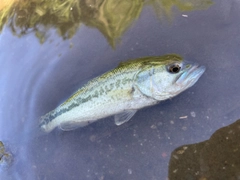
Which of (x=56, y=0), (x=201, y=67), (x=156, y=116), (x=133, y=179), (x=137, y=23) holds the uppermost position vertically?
(x=56, y=0)

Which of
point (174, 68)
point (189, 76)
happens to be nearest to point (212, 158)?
point (189, 76)

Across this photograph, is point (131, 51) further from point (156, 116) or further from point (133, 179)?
point (133, 179)

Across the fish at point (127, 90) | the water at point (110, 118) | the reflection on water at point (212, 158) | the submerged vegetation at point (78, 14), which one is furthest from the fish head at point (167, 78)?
the submerged vegetation at point (78, 14)

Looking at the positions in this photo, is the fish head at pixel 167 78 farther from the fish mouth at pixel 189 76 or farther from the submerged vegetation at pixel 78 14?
the submerged vegetation at pixel 78 14

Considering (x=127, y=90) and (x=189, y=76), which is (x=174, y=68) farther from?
(x=127, y=90)

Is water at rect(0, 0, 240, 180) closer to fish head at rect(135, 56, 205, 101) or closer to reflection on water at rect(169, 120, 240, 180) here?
reflection on water at rect(169, 120, 240, 180)

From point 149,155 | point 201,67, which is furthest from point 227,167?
point 201,67

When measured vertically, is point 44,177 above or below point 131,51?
below

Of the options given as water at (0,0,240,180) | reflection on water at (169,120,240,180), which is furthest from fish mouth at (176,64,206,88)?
reflection on water at (169,120,240,180)
